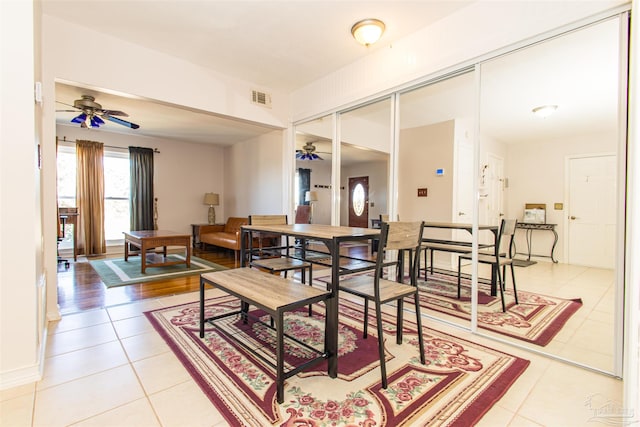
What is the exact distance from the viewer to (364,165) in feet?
12.5

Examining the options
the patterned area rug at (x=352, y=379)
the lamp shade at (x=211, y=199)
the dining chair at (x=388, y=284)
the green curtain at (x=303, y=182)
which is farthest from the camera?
the lamp shade at (x=211, y=199)

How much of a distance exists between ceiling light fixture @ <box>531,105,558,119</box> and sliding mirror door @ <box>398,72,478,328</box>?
0.89 meters

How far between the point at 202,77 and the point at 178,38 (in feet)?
1.96

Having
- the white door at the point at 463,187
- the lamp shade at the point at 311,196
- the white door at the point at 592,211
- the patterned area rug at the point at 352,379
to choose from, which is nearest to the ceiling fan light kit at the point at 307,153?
the lamp shade at the point at 311,196

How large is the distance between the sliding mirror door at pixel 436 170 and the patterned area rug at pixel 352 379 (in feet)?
3.55

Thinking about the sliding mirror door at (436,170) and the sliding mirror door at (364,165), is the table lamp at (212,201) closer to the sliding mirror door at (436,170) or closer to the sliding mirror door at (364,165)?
the sliding mirror door at (364,165)

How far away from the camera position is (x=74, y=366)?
1.82 meters

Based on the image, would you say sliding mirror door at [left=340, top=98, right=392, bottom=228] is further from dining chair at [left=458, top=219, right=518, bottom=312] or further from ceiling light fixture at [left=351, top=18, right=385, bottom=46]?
dining chair at [left=458, top=219, right=518, bottom=312]

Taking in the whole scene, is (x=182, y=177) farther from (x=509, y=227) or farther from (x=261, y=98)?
(x=509, y=227)

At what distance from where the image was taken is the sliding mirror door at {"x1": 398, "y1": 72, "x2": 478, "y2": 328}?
10.2ft

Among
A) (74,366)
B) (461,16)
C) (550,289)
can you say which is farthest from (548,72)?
(74,366)

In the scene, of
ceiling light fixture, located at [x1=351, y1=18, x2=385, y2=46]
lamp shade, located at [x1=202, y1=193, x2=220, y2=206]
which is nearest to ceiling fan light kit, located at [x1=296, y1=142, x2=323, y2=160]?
ceiling light fixture, located at [x1=351, y1=18, x2=385, y2=46]

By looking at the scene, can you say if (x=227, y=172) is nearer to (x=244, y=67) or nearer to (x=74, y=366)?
(x=244, y=67)

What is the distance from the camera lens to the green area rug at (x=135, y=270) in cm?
397
